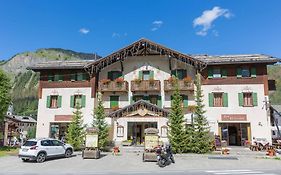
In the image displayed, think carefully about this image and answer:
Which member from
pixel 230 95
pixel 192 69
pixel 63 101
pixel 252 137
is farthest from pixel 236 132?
pixel 63 101

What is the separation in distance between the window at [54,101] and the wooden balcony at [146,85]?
9.06 m

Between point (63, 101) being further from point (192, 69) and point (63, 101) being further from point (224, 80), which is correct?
point (224, 80)

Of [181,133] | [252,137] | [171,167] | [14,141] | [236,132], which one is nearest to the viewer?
[171,167]

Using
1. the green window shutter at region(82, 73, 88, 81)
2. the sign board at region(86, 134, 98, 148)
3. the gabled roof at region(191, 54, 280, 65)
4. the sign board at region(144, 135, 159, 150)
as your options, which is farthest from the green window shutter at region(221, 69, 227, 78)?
the sign board at region(86, 134, 98, 148)

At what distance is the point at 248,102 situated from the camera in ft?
90.0

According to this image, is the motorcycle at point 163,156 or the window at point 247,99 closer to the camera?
the motorcycle at point 163,156

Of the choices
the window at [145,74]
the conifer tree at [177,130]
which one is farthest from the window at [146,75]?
the conifer tree at [177,130]

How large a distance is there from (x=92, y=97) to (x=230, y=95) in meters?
15.4

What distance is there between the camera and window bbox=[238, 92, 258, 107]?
27094 mm

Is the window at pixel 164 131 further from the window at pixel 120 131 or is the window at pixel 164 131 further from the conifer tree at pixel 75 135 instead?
the conifer tree at pixel 75 135

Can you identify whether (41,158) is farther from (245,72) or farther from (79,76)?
(245,72)

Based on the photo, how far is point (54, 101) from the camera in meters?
30.6

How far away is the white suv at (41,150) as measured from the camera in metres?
17.4

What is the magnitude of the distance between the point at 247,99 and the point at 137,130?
12.3 m
